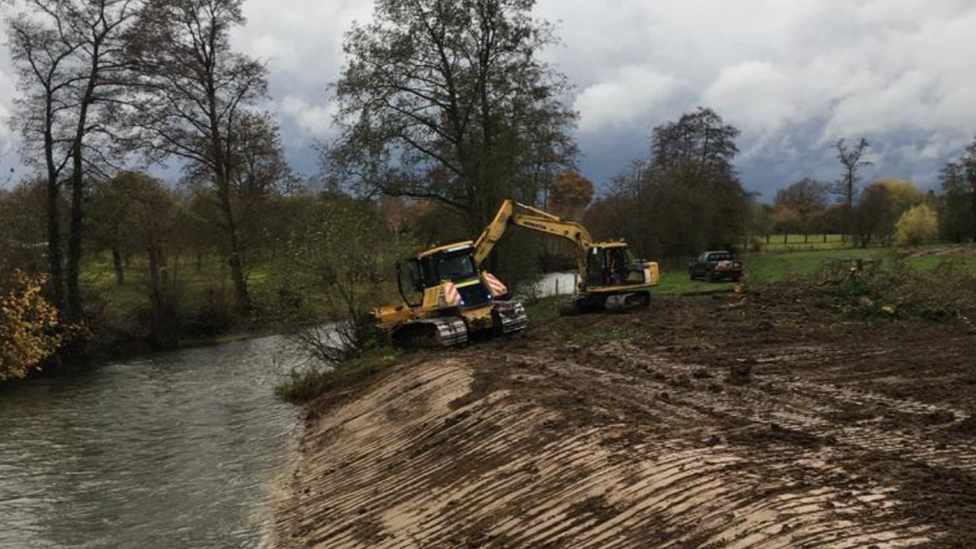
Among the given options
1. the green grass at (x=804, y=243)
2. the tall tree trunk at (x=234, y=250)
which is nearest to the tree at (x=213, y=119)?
the tall tree trunk at (x=234, y=250)

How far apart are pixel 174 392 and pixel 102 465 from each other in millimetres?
8093

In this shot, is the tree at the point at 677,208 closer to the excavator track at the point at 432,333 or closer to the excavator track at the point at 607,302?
the excavator track at the point at 607,302

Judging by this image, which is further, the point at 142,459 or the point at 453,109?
the point at 453,109

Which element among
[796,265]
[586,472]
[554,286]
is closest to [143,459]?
[586,472]

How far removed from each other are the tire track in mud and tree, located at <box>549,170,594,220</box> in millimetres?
62879

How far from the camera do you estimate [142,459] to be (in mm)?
13922

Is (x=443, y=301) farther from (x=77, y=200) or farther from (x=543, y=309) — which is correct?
(x=77, y=200)

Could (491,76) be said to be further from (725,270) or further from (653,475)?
(653,475)

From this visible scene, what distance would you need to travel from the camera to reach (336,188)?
98.4ft

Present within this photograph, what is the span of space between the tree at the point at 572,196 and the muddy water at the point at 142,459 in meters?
56.2

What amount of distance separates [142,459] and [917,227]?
210 feet

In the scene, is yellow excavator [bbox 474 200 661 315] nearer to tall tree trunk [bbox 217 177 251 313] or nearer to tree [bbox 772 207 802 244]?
tall tree trunk [bbox 217 177 251 313]

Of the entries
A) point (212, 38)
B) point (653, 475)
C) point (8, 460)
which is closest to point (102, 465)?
point (8, 460)

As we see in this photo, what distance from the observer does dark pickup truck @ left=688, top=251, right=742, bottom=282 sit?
126 ft
